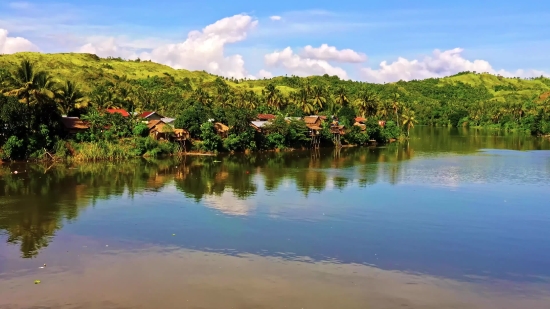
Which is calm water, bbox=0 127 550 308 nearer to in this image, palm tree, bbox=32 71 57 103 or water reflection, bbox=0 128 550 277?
water reflection, bbox=0 128 550 277

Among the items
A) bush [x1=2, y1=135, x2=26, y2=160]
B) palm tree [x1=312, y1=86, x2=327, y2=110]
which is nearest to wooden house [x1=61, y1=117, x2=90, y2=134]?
bush [x1=2, y1=135, x2=26, y2=160]

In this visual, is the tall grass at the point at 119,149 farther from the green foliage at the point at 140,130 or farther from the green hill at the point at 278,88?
the green hill at the point at 278,88

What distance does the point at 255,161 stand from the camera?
41938mm

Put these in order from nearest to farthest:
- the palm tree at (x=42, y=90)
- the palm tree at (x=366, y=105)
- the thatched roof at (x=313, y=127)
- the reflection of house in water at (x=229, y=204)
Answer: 1. the reflection of house in water at (x=229, y=204)
2. the palm tree at (x=42, y=90)
3. the thatched roof at (x=313, y=127)
4. the palm tree at (x=366, y=105)

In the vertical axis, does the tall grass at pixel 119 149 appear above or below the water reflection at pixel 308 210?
above

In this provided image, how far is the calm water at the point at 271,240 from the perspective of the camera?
13070 mm

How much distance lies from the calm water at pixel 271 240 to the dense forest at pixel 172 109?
5326 mm

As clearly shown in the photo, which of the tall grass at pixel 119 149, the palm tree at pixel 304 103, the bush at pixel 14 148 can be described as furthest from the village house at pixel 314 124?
the bush at pixel 14 148

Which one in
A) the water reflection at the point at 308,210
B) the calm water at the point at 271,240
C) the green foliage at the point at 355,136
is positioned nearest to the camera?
the calm water at the point at 271,240

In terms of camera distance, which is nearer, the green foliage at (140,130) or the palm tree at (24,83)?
the palm tree at (24,83)

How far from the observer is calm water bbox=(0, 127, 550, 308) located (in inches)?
515

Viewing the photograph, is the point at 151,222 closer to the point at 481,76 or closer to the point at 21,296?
the point at 21,296

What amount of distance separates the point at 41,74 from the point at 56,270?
Result: 94.4 feet

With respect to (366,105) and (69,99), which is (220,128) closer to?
(69,99)
